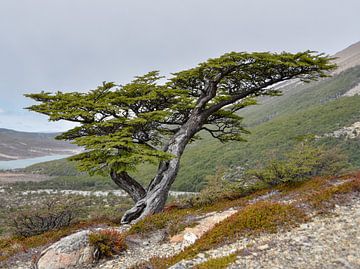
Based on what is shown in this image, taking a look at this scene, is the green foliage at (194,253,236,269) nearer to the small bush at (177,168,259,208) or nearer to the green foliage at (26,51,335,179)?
the green foliage at (26,51,335,179)

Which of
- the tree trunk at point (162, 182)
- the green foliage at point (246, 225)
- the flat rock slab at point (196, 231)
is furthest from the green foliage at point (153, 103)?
the green foliage at point (246, 225)

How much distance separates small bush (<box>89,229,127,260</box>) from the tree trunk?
380cm

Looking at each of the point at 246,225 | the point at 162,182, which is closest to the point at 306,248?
the point at 246,225

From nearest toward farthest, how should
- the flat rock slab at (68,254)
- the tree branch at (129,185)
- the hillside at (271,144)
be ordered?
the flat rock slab at (68,254)
the tree branch at (129,185)
the hillside at (271,144)

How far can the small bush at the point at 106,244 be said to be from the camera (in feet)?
26.6

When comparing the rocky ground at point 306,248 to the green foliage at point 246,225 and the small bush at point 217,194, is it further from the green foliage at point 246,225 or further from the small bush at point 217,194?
the small bush at point 217,194

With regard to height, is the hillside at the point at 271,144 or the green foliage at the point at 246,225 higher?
the green foliage at the point at 246,225

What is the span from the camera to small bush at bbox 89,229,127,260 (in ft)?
26.6

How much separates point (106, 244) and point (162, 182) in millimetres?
5301

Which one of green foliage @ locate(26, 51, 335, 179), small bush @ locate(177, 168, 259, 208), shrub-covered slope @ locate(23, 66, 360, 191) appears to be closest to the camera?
green foliage @ locate(26, 51, 335, 179)

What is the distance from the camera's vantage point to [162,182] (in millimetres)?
13359

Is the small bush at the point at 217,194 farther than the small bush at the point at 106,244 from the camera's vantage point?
Yes

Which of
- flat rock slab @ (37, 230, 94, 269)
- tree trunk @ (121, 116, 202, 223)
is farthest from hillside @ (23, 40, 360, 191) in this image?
flat rock slab @ (37, 230, 94, 269)

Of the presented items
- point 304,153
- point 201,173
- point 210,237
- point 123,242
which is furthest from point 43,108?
point 201,173
